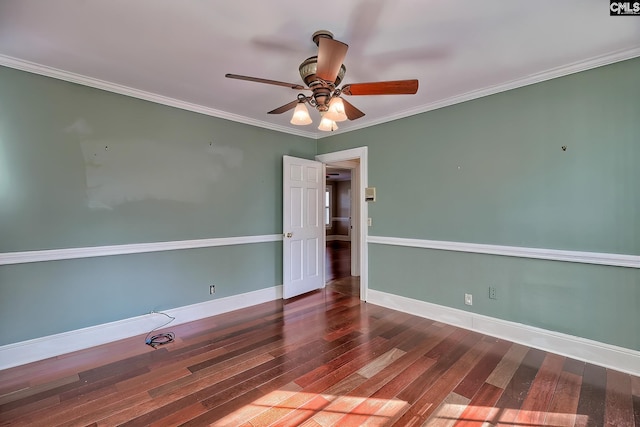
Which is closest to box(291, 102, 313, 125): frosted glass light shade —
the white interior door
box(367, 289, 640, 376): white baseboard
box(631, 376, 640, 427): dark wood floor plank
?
the white interior door

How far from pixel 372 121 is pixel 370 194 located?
102 centimetres

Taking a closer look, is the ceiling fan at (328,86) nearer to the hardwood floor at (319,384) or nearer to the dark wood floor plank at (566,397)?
the hardwood floor at (319,384)

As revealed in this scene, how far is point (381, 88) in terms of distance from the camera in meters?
2.03

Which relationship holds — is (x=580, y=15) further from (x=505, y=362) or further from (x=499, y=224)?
(x=505, y=362)

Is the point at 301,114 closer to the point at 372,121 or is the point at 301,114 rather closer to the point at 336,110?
the point at 336,110

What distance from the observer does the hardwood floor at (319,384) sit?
73.5 inches

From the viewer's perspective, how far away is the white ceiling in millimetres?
1799

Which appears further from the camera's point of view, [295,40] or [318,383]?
[318,383]

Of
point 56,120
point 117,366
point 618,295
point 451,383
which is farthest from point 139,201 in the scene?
point 618,295

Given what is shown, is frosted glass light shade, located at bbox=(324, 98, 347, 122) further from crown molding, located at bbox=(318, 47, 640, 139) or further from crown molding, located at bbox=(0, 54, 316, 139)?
crown molding, located at bbox=(0, 54, 316, 139)

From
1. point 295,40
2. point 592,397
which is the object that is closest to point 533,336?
point 592,397

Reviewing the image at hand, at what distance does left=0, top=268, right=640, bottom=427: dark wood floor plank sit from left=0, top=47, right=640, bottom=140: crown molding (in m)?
2.54

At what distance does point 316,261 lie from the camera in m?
4.71

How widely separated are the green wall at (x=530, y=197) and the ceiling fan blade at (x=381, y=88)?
157cm
